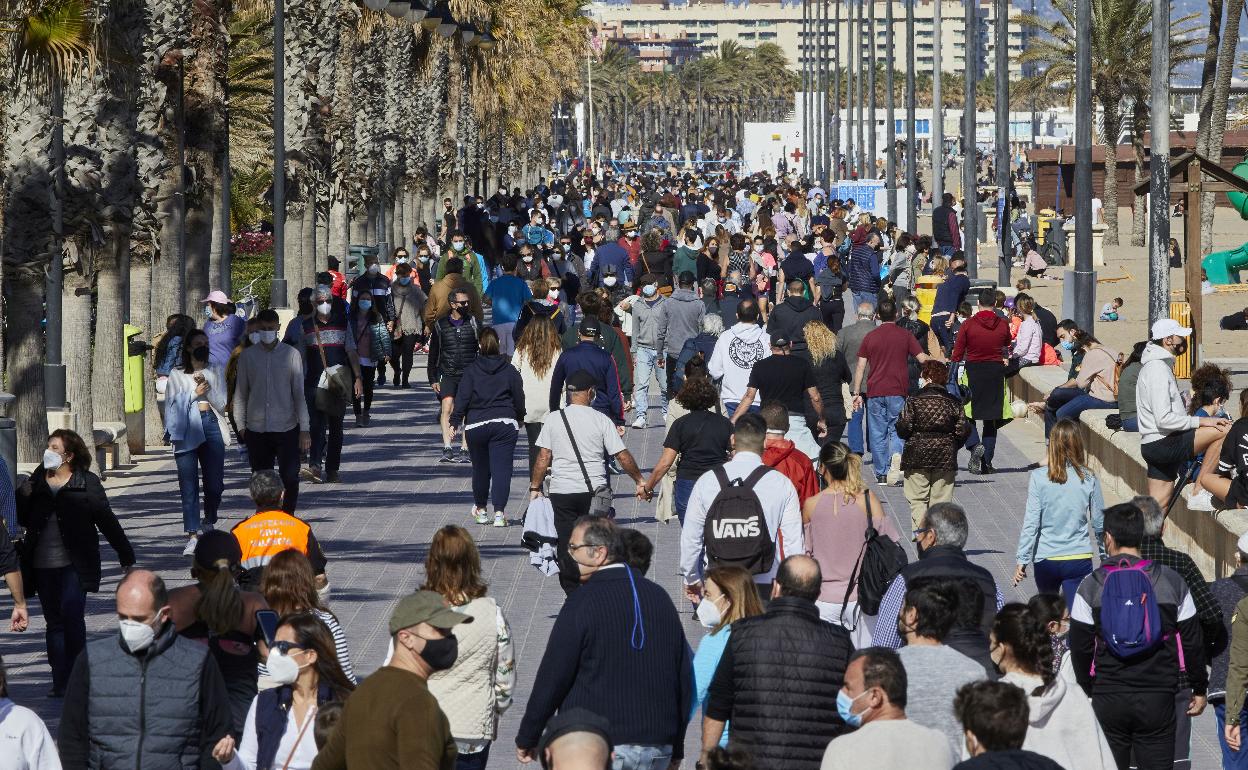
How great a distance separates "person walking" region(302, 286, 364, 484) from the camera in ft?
60.0

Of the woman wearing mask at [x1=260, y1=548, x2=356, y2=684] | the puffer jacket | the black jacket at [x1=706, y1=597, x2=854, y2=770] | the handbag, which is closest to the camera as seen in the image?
the black jacket at [x1=706, y1=597, x2=854, y2=770]

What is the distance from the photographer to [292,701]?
7.08 metres

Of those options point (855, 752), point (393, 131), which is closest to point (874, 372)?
point (855, 752)

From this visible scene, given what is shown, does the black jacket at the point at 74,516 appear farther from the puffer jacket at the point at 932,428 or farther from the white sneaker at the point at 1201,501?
the white sneaker at the point at 1201,501

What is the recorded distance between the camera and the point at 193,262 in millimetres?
26344

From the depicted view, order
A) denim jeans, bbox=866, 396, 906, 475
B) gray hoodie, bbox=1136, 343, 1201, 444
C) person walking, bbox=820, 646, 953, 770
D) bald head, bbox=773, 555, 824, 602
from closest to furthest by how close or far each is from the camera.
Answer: person walking, bbox=820, 646, 953, 770, bald head, bbox=773, 555, 824, 602, gray hoodie, bbox=1136, 343, 1201, 444, denim jeans, bbox=866, 396, 906, 475

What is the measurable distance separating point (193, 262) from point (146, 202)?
200 inches

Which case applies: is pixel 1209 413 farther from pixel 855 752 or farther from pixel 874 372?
pixel 855 752

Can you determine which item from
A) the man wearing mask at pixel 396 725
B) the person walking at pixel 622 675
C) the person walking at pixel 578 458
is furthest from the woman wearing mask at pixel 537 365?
the man wearing mask at pixel 396 725

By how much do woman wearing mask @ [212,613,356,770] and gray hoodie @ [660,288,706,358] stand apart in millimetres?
13088

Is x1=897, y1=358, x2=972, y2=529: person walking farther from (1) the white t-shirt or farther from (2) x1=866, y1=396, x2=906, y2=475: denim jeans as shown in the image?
(2) x1=866, y1=396, x2=906, y2=475: denim jeans

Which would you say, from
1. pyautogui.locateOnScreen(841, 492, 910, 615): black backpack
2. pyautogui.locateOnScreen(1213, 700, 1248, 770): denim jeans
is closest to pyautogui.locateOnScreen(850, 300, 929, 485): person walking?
pyautogui.locateOnScreen(841, 492, 910, 615): black backpack

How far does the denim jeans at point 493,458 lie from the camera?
15.5 meters

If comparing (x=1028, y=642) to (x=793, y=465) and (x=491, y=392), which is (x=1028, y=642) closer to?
(x=793, y=465)
